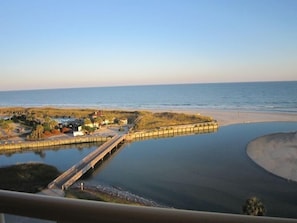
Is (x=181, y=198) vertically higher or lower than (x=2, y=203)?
lower

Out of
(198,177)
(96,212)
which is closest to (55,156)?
(198,177)

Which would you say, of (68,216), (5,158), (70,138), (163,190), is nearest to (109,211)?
(68,216)

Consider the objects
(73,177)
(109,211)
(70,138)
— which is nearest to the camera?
(109,211)

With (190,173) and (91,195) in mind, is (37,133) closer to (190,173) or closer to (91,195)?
(190,173)

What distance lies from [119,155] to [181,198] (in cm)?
1079

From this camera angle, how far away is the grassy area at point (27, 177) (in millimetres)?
14883

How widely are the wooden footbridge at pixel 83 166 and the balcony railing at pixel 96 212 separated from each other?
1506 cm

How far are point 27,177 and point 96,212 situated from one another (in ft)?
57.1

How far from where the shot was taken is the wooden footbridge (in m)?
15.6

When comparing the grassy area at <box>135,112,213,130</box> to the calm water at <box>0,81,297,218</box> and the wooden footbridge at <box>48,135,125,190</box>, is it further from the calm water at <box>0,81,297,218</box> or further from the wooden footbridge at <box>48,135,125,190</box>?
the wooden footbridge at <box>48,135,125,190</box>

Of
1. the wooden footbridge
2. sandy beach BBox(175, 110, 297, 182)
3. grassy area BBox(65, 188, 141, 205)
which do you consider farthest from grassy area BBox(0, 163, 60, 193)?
sandy beach BBox(175, 110, 297, 182)

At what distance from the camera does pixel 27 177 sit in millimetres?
16625

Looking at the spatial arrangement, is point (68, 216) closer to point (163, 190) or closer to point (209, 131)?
point (163, 190)

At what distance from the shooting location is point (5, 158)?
2406 cm
